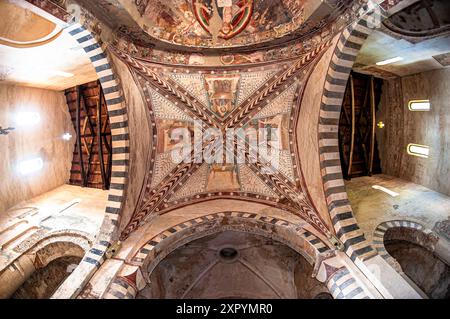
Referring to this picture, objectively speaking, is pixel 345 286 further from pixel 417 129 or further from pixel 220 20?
pixel 220 20

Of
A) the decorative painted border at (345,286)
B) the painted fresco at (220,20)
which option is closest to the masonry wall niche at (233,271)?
the decorative painted border at (345,286)

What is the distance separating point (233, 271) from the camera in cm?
856

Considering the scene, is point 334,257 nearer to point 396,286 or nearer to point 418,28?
point 396,286

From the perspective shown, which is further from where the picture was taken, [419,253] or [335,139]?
[419,253]

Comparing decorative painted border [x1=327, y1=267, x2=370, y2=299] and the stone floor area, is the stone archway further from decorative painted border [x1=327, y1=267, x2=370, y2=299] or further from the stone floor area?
the stone floor area

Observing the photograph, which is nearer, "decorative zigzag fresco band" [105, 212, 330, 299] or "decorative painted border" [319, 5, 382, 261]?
"decorative zigzag fresco band" [105, 212, 330, 299]

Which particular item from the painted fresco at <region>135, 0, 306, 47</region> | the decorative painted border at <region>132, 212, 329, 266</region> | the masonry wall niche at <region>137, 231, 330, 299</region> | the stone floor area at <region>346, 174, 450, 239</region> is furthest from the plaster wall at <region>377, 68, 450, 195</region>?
the painted fresco at <region>135, 0, 306, 47</region>

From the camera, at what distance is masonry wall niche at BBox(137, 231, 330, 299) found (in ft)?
25.6

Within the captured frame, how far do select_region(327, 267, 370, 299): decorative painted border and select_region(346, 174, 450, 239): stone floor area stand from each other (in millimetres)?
1173

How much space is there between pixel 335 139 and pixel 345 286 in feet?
9.82

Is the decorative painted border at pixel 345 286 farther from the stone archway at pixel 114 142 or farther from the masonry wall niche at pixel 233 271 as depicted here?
the stone archway at pixel 114 142

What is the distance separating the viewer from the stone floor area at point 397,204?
19.7 feet

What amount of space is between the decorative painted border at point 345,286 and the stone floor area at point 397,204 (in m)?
1.17

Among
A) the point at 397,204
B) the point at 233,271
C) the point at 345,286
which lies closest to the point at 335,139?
the point at 397,204
